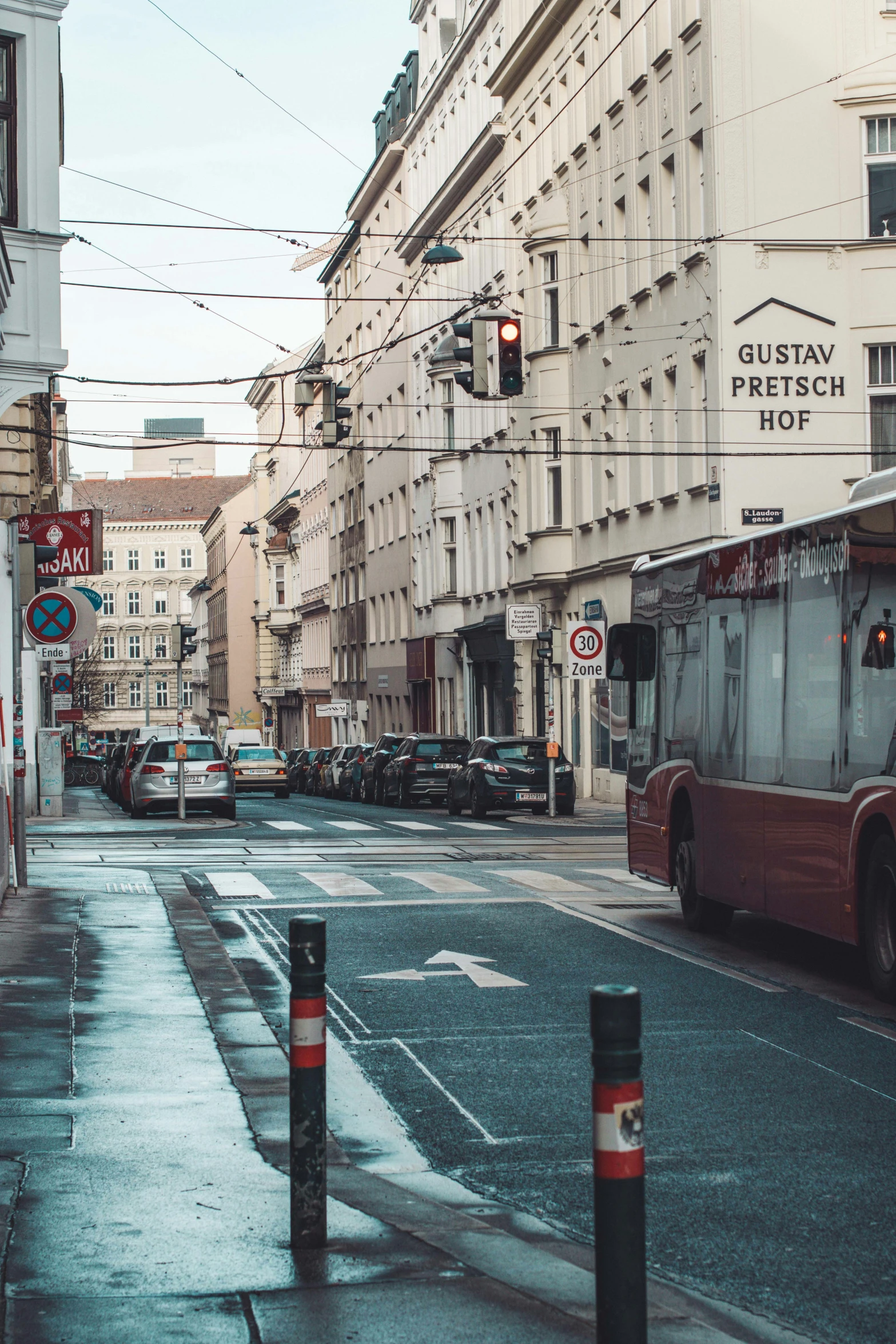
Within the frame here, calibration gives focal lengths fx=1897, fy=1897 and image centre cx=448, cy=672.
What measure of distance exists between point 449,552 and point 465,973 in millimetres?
48049

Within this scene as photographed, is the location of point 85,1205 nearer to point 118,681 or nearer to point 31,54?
point 31,54

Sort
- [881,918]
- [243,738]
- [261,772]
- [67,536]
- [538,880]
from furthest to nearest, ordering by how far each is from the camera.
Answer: [243,738] < [261,772] < [67,536] < [538,880] < [881,918]

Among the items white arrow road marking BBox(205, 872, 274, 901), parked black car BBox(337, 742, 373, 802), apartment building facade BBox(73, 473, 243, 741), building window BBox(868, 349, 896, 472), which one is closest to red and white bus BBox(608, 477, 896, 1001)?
white arrow road marking BBox(205, 872, 274, 901)

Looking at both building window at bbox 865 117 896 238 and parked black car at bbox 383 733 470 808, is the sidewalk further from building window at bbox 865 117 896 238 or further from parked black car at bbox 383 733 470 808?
parked black car at bbox 383 733 470 808

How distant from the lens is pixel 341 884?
18.6 metres

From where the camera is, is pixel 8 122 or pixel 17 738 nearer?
pixel 17 738

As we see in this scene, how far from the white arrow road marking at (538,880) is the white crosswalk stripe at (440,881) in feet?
1.61

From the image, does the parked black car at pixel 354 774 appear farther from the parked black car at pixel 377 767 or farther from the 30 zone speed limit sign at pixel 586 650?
the 30 zone speed limit sign at pixel 586 650

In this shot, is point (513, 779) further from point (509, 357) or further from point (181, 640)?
point (509, 357)

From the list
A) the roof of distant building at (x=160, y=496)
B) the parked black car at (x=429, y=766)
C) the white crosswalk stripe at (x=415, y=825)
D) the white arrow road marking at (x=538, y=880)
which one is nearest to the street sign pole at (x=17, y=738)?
the white arrow road marking at (x=538, y=880)

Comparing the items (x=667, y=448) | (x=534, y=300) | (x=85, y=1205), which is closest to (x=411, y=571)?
(x=534, y=300)

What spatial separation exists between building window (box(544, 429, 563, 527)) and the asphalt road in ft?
83.1

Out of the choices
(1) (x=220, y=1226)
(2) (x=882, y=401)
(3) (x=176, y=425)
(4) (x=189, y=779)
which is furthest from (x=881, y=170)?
(3) (x=176, y=425)

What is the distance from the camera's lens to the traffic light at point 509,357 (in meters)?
19.8
